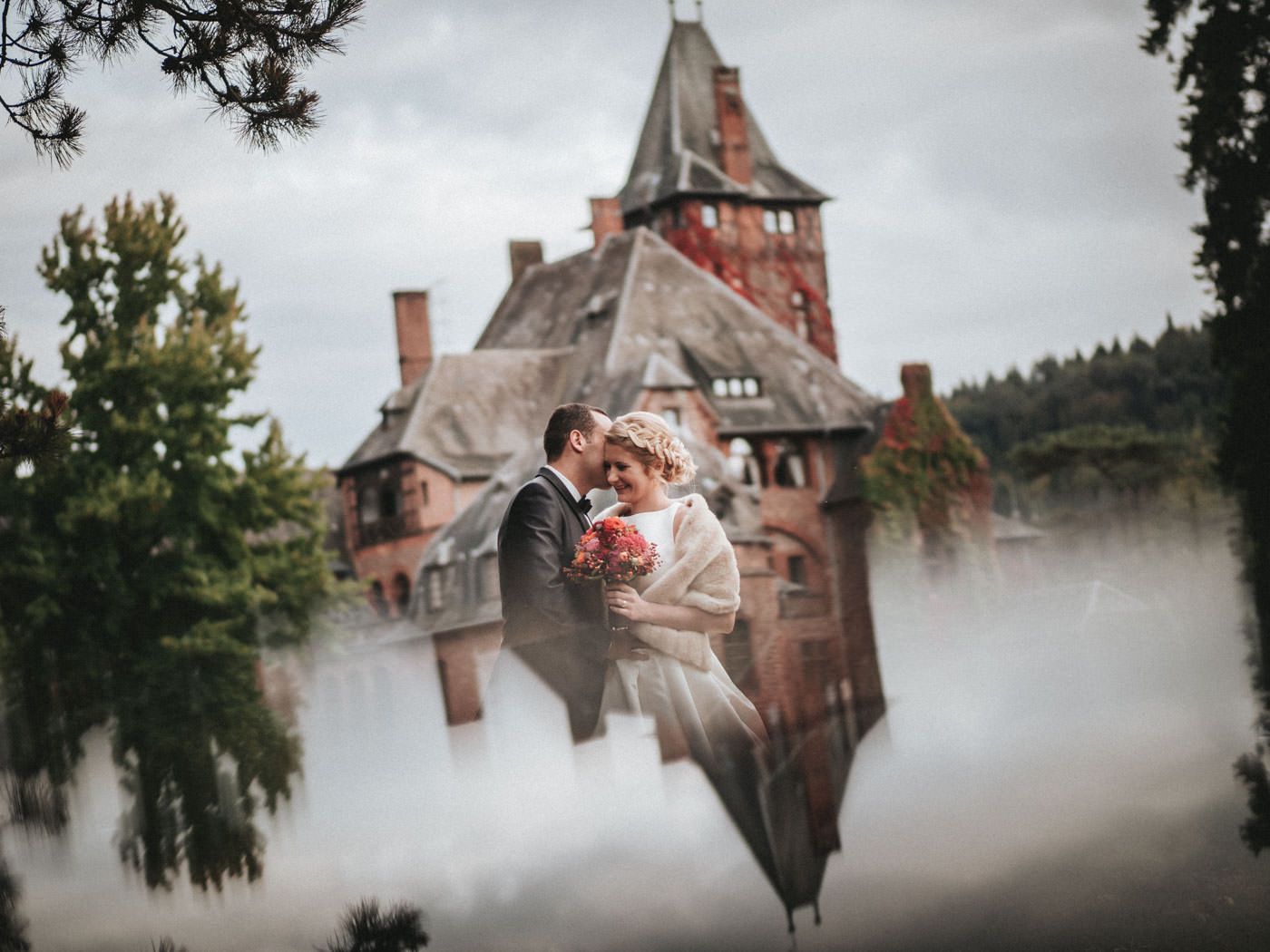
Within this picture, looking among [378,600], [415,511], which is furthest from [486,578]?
[378,600]

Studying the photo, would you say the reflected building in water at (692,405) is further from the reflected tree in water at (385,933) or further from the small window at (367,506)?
the reflected tree in water at (385,933)

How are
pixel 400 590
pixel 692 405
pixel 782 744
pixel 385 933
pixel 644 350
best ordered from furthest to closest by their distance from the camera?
pixel 644 350 → pixel 400 590 → pixel 692 405 → pixel 782 744 → pixel 385 933

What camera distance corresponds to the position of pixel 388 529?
46188mm

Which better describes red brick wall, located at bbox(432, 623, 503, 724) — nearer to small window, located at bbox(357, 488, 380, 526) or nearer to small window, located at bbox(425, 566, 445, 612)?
small window, located at bbox(425, 566, 445, 612)

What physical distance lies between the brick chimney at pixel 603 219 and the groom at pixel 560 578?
4791 centimetres

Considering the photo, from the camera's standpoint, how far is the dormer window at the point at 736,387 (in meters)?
46.2

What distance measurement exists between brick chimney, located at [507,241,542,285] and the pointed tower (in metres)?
3.32

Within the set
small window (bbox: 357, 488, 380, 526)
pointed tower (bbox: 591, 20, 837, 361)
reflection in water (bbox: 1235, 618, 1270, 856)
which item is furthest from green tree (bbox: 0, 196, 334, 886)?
pointed tower (bbox: 591, 20, 837, 361)

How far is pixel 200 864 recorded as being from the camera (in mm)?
24906

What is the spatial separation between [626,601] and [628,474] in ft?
1.61

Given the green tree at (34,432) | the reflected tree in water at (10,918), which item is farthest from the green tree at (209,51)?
the reflected tree in water at (10,918)

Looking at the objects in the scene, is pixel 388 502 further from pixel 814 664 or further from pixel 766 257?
pixel 766 257

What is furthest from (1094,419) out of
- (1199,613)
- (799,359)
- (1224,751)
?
(1224,751)

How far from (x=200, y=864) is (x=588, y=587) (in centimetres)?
2106
